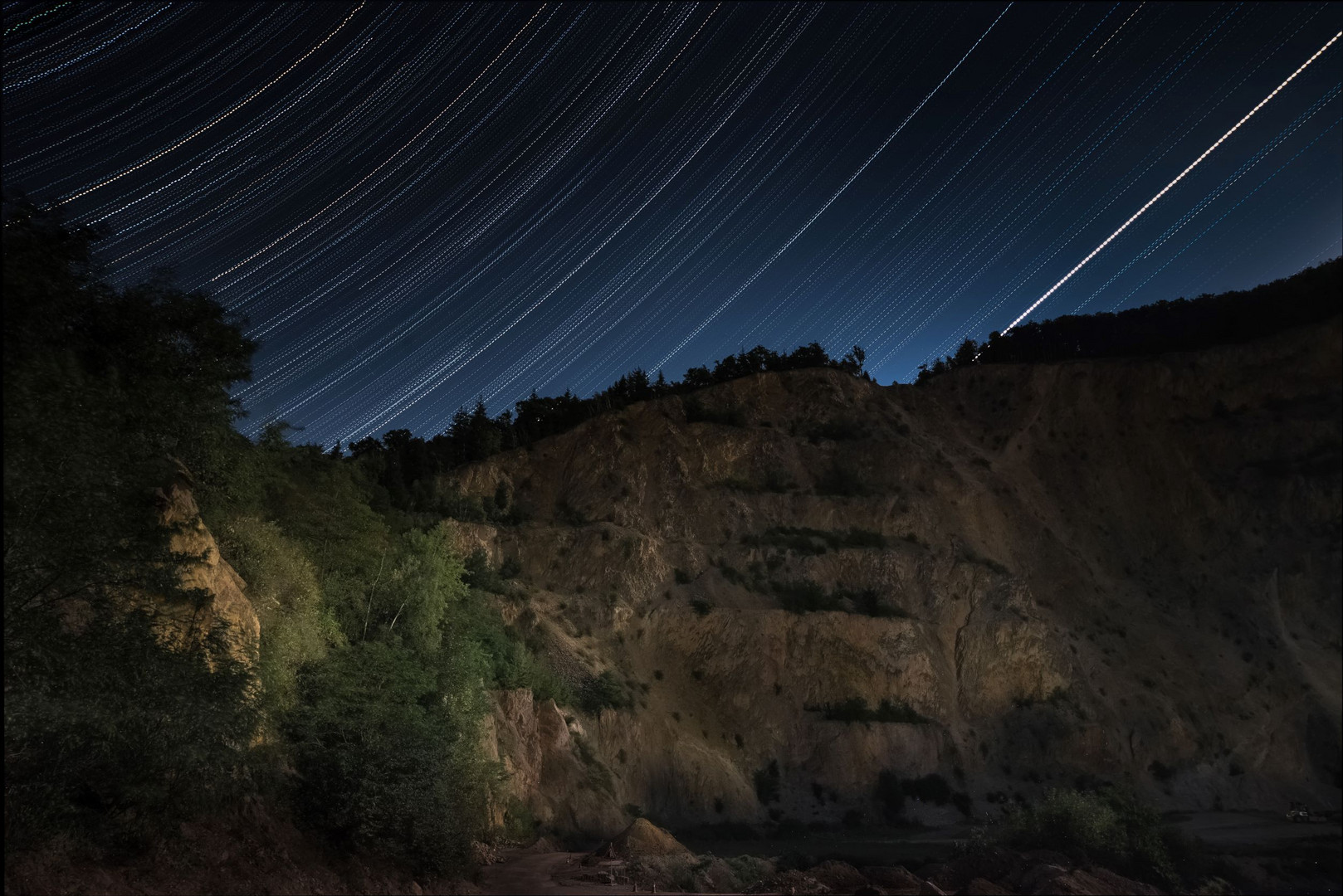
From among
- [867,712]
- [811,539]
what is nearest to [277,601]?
[867,712]

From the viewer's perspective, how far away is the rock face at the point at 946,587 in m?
52.0

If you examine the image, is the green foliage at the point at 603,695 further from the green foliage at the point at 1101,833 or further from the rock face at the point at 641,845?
the green foliage at the point at 1101,833

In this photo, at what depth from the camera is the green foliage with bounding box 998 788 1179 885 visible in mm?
31031

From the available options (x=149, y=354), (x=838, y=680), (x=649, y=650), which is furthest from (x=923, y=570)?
(x=149, y=354)

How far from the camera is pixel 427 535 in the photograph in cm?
3806

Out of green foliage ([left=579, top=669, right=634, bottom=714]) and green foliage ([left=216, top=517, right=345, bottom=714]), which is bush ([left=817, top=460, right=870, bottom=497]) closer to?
green foliage ([left=579, top=669, right=634, bottom=714])

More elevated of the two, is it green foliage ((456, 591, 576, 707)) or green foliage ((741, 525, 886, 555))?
green foliage ((741, 525, 886, 555))

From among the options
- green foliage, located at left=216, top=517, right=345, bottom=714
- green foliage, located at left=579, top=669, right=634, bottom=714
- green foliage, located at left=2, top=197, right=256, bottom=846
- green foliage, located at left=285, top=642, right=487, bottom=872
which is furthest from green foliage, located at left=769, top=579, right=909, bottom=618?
green foliage, located at left=2, top=197, right=256, bottom=846

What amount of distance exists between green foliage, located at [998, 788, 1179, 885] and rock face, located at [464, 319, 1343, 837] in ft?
60.9

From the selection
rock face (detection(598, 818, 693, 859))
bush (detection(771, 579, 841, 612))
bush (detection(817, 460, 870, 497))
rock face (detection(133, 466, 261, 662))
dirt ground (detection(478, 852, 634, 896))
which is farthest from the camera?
bush (detection(817, 460, 870, 497))

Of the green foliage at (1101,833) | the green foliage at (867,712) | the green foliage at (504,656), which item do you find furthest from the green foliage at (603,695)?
the green foliage at (1101,833)

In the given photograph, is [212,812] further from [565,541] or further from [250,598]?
[565,541]

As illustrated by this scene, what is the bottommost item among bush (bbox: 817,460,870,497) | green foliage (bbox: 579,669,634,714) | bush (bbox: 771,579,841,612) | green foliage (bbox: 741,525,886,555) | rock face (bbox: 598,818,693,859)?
rock face (bbox: 598,818,693,859)

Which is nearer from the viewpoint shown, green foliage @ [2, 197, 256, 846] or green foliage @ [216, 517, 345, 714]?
green foliage @ [2, 197, 256, 846]
